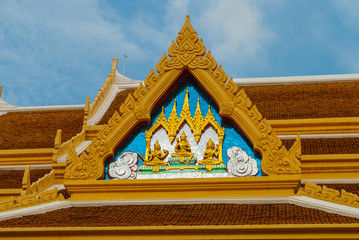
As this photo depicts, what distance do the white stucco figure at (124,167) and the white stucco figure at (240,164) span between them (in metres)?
1.58

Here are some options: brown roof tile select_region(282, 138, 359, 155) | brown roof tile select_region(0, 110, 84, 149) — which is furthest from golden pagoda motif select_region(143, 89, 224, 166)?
brown roof tile select_region(0, 110, 84, 149)

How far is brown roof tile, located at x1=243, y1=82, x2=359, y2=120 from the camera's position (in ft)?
47.5

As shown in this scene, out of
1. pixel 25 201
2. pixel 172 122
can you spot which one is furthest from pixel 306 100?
pixel 25 201

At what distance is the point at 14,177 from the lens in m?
14.1

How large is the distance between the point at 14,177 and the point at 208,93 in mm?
5388

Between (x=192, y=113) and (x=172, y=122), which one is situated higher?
(x=192, y=113)

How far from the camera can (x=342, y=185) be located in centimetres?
1145

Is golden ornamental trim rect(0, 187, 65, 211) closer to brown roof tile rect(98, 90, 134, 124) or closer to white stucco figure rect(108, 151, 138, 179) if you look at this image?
white stucco figure rect(108, 151, 138, 179)

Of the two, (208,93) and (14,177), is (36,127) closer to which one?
(14,177)

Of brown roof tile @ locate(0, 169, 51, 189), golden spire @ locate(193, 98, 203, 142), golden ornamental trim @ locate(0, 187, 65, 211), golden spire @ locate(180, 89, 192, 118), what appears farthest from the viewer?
brown roof tile @ locate(0, 169, 51, 189)

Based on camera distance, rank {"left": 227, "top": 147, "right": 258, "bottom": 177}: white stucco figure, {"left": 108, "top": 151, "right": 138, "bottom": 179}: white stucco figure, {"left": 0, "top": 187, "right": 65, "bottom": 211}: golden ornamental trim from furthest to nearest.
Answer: {"left": 108, "top": 151, "right": 138, "bottom": 179}: white stucco figure, {"left": 227, "top": 147, "right": 258, "bottom": 177}: white stucco figure, {"left": 0, "top": 187, "right": 65, "bottom": 211}: golden ornamental trim

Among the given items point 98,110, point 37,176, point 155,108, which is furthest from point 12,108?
point 155,108

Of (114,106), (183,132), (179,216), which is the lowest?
(179,216)

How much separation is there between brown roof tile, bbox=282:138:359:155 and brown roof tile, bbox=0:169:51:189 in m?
5.38
